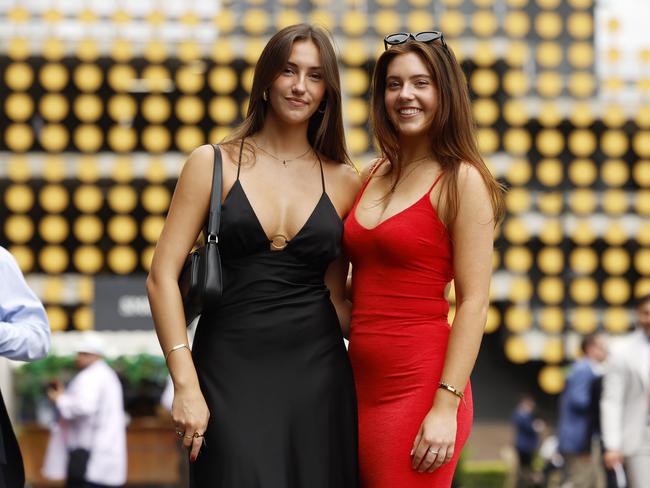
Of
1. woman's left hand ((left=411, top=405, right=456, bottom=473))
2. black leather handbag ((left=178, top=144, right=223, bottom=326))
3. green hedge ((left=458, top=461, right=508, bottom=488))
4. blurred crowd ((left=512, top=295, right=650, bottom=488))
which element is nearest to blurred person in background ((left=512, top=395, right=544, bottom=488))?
blurred crowd ((left=512, top=295, right=650, bottom=488))

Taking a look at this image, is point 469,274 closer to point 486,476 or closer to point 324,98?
point 324,98

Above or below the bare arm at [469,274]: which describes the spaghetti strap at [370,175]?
above

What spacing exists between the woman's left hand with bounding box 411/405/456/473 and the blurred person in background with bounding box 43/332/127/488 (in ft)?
19.7

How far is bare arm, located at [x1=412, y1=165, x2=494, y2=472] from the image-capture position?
4020mm

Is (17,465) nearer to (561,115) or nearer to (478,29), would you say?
(478,29)

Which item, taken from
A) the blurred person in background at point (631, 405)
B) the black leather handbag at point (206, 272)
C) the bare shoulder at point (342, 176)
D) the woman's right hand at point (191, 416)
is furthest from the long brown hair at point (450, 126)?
the blurred person in background at point (631, 405)

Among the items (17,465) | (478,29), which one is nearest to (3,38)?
(478,29)

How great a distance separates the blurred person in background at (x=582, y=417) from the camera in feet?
37.8

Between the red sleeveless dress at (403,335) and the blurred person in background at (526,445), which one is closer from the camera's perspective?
the red sleeveless dress at (403,335)

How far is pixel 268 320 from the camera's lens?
416 cm

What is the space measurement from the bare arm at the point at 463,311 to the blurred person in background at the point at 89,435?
6046 millimetres

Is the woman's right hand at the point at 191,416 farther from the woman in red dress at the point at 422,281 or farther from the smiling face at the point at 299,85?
the smiling face at the point at 299,85

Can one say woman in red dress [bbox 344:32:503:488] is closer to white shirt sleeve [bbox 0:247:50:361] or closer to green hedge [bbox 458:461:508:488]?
white shirt sleeve [bbox 0:247:50:361]

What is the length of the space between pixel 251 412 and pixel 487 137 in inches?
487
